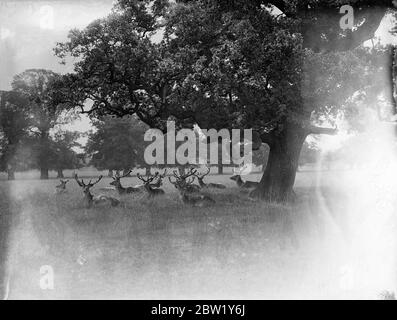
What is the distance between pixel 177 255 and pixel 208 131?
5.91 m

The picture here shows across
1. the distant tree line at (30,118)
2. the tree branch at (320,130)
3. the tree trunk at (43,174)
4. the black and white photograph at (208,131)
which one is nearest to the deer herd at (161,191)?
the black and white photograph at (208,131)

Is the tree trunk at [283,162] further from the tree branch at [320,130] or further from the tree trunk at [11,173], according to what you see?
the tree trunk at [11,173]

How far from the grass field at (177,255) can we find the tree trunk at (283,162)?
2200 millimetres

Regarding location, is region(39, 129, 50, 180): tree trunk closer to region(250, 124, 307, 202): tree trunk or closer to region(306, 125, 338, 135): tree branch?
region(250, 124, 307, 202): tree trunk

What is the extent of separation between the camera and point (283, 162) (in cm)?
1580

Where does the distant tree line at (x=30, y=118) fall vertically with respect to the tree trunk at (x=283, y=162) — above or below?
above

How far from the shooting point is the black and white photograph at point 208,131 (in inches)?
360

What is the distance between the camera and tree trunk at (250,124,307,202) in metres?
15.5

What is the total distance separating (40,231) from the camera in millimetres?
10711

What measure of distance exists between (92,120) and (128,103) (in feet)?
7.40

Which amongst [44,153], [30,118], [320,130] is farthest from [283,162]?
[44,153]

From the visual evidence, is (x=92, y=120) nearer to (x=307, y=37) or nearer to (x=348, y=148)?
(x=307, y=37)
